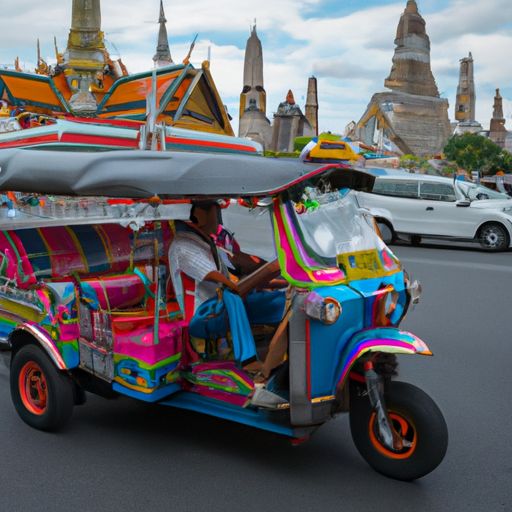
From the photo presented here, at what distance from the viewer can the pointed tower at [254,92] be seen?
204 feet

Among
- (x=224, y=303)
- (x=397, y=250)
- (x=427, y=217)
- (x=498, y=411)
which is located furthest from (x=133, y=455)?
(x=427, y=217)

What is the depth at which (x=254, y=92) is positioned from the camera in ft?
214

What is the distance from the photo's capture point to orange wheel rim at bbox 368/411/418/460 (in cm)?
409

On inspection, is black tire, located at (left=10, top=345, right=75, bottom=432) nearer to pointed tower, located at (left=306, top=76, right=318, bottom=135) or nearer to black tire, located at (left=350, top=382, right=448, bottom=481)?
black tire, located at (left=350, top=382, right=448, bottom=481)

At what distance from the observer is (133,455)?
467 cm

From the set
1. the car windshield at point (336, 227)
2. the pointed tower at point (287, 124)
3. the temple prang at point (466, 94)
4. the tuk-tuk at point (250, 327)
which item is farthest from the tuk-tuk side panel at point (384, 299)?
the temple prang at point (466, 94)

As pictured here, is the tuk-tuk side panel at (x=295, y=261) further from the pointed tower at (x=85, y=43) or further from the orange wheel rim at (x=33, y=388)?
the pointed tower at (x=85, y=43)

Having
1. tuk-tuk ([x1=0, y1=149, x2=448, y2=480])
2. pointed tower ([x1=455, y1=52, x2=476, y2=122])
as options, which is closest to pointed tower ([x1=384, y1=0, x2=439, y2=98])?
pointed tower ([x1=455, y1=52, x2=476, y2=122])

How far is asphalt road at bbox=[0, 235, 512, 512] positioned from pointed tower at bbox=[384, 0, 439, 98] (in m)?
58.0

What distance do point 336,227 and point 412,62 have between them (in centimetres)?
6080

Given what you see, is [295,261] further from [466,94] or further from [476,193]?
[466,94]

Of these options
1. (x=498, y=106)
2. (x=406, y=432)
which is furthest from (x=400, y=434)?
(x=498, y=106)

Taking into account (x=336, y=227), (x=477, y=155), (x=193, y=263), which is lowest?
(x=193, y=263)

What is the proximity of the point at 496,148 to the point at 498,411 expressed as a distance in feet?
137
